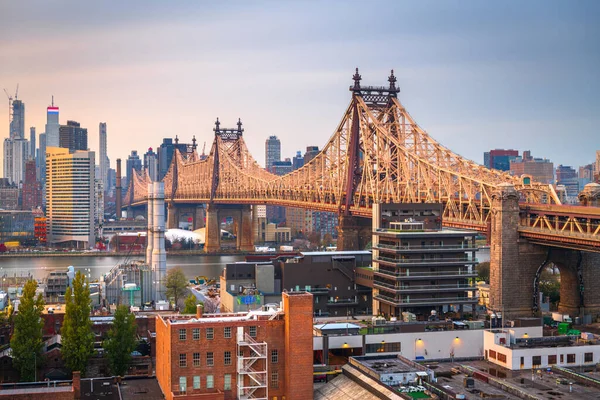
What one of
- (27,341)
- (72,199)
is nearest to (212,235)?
(72,199)

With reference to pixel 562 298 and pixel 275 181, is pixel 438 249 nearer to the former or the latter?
pixel 562 298

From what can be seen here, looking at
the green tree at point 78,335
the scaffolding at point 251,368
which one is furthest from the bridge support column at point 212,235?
the scaffolding at point 251,368

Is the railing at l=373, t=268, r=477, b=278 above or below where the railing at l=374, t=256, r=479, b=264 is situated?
below

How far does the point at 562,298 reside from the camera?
60.6m

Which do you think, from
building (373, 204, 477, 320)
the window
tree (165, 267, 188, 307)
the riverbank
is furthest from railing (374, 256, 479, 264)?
the riverbank

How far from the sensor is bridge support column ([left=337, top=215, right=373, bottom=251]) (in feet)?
294

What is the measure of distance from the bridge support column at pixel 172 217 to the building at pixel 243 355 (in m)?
142

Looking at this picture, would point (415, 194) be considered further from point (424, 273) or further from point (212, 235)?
point (212, 235)

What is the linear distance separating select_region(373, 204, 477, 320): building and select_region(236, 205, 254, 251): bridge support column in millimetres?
92507

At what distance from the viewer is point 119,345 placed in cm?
4538

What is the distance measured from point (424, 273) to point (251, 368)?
55.4 feet

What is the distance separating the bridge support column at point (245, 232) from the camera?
147 m

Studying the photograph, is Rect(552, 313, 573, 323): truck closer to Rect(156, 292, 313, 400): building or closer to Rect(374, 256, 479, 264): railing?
Rect(374, 256, 479, 264): railing

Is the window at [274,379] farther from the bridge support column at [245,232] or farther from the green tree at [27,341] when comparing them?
the bridge support column at [245,232]
